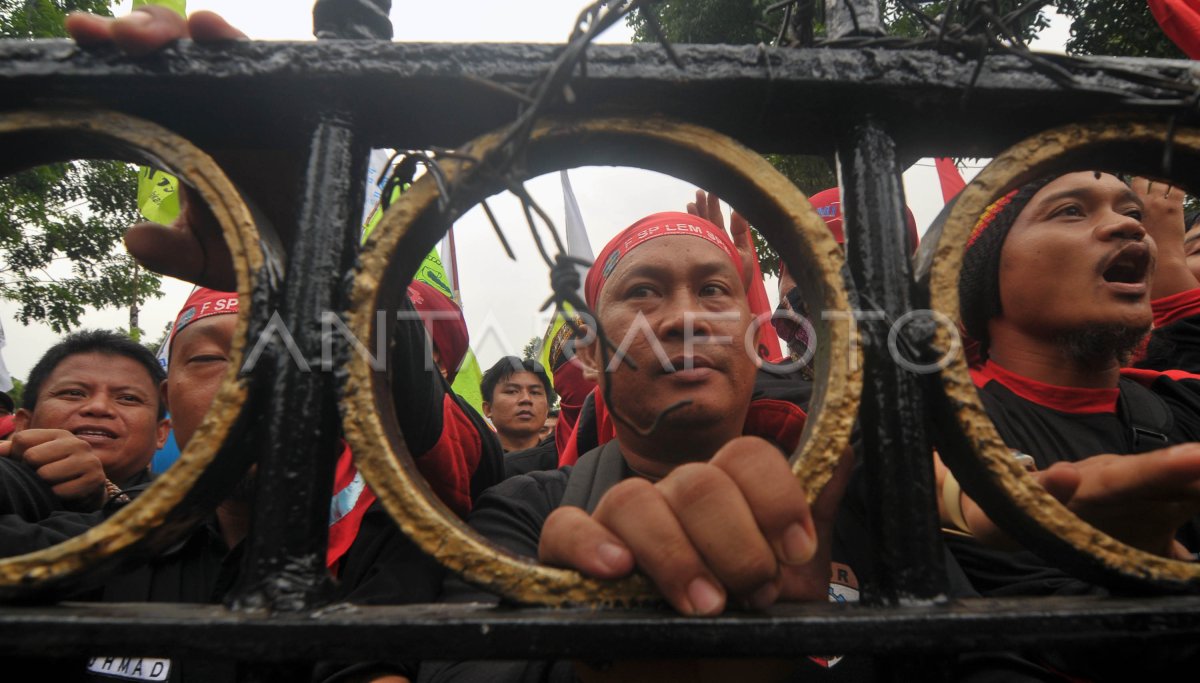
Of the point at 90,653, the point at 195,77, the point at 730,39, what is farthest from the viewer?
the point at 730,39

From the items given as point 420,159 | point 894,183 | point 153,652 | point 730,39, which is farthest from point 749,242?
point 730,39

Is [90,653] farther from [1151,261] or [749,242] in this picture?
[749,242]

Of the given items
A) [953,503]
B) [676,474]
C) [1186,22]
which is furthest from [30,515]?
[1186,22]

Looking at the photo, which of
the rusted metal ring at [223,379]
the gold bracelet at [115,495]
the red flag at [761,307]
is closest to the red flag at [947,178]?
the red flag at [761,307]

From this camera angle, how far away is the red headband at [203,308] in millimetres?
2393

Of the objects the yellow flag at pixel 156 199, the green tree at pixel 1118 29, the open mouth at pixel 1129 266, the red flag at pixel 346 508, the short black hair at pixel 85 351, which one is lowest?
the red flag at pixel 346 508

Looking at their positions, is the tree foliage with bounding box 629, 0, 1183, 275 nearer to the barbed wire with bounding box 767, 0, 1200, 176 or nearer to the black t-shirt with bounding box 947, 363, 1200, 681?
the black t-shirt with bounding box 947, 363, 1200, 681

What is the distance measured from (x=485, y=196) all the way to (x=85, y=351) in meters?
3.26

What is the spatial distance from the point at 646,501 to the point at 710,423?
1137 mm

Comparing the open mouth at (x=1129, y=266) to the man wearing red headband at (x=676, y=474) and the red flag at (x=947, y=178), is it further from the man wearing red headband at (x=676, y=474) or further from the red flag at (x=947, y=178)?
the red flag at (x=947, y=178)

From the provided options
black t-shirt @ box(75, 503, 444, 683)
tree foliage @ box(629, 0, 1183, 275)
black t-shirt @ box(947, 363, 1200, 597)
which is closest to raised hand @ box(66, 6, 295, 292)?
black t-shirt @ box(75, 503, 444, 683)

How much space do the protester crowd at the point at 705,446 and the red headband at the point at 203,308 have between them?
0.02 meters

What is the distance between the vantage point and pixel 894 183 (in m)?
0.76

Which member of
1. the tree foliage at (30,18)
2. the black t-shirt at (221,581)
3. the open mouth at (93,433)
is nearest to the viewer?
the black t-shirt at (221,581)
